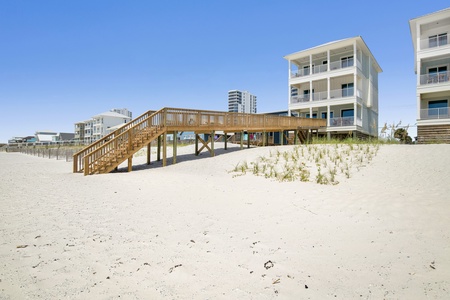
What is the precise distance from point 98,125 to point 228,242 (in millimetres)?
84017

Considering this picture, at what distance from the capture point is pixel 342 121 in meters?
25.1

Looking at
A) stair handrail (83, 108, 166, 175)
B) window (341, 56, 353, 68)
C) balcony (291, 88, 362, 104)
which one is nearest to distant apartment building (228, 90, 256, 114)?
balcony (291, 88, 362, 104)

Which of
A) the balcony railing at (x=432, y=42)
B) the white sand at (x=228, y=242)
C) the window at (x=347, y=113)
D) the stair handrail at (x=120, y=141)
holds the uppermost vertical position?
the balcony railing at (x=432, y=42)

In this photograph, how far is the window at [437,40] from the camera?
2010 cm

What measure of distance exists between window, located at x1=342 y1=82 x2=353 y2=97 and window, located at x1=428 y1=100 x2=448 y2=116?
6644 millimetres

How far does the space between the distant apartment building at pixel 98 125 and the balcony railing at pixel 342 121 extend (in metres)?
61.6

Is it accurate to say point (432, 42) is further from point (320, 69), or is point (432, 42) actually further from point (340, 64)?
point (320, 69)

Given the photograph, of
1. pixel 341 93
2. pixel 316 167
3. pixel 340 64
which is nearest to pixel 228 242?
pixel 316 167

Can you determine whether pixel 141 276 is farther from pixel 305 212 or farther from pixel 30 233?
pixel 305 212

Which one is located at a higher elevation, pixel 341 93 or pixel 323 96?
pixel 341 93

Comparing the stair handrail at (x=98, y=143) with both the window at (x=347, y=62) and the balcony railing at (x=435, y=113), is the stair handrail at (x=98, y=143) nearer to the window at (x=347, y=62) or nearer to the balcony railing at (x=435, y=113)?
the balcony railing at (x=435, y=113)

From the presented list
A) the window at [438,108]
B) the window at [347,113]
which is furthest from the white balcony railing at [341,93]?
the window at [438,108]

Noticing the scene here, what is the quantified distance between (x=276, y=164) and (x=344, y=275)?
28.5 feet

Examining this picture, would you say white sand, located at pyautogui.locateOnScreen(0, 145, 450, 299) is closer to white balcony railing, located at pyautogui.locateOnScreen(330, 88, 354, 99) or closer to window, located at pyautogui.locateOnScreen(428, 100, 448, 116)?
window, located at pyautogui.locateOnScreen(428, 100, 448, 116)
